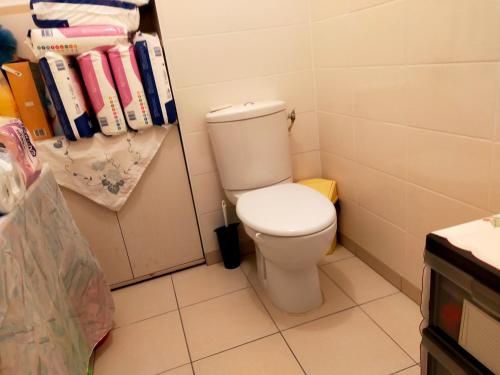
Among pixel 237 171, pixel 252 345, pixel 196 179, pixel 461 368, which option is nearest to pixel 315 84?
pixel 237 171

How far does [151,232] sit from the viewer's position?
1.79 metres

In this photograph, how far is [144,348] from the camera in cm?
141

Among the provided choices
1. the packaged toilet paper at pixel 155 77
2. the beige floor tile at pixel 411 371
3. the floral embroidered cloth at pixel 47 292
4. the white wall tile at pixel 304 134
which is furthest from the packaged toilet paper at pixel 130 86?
the beige floor tile at pixel 411 371

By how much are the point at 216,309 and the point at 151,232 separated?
506mm

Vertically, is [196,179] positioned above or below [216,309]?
above

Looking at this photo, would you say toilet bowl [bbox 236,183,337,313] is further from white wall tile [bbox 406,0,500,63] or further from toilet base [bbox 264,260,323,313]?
white wall tile [bbox 406,0,500,63]

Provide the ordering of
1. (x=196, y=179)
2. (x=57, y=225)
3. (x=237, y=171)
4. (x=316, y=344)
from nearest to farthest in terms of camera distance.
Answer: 1. (x=57, y=225)
2. (x=316, y=344)
3. (x=237, y=171)
4. (x=196, y=179)

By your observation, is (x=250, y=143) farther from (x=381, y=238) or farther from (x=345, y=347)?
(x=345, y=347)

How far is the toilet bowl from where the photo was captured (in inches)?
49.0

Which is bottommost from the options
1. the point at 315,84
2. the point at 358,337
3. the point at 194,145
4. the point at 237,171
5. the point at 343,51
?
the point at 358,337

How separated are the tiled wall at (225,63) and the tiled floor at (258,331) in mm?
423

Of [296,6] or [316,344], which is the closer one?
[316,344]

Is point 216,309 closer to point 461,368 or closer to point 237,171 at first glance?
point 237,171

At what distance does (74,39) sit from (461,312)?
1510 millimetres
